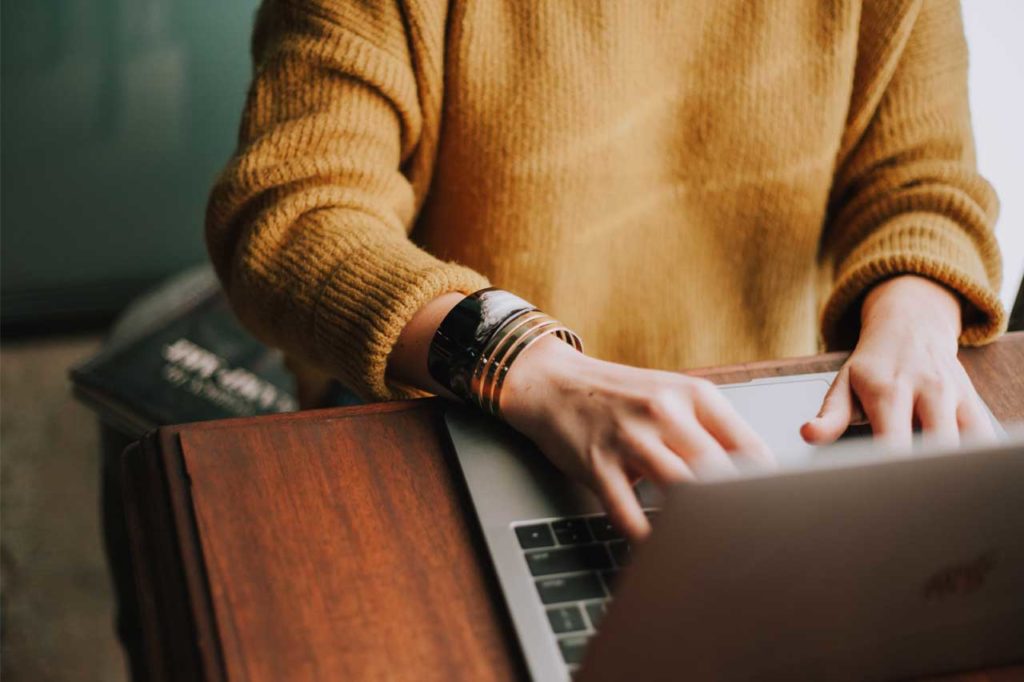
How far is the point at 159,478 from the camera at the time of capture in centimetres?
50

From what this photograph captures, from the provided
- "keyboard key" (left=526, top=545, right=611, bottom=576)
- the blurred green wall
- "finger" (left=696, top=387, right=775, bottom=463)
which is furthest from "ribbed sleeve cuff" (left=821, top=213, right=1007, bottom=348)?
the blurred green wall

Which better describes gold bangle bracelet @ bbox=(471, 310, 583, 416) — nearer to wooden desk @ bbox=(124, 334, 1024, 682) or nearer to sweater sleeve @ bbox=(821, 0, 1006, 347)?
wooden desk @ bbox=(124, 334, 1024, 682)

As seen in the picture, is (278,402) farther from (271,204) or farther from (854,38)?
(854,38)

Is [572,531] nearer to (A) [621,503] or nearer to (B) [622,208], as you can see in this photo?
(A) [621,503]

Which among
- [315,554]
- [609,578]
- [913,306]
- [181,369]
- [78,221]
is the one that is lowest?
[78,221]

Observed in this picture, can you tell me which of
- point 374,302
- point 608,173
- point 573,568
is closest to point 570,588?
point 573,568

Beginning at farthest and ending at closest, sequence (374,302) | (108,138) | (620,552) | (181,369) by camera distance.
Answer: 1. (108,138)
2. (181,369)
3. (374,302)
4. (620,552)

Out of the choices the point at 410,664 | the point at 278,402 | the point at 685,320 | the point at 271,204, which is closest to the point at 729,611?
the point at 410,664

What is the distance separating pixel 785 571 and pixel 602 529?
13 cm

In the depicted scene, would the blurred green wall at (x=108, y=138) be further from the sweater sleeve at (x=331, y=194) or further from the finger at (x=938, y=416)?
the finger at (x=938, y=416)

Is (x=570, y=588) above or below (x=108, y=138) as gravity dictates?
above

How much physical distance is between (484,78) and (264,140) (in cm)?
18

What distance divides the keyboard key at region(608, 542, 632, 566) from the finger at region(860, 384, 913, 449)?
0.62 ft

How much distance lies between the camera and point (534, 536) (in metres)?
0.48
